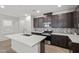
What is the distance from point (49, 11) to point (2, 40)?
2.38ft

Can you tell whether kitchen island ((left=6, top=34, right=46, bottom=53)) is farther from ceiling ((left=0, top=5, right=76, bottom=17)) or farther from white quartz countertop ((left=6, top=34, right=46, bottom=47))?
ceiling ((left=0, top=5, right=76, bottom=17))

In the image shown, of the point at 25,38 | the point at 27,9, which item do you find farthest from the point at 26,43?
the point at 27,9

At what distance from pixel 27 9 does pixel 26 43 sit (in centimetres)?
44

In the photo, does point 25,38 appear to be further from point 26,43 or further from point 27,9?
point 27,9

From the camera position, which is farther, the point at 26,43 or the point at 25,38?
the point at 25,38

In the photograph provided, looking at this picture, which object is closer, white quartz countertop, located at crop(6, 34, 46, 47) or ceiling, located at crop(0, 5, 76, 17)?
ceiling, located at crop(0, 5, 76, 17)

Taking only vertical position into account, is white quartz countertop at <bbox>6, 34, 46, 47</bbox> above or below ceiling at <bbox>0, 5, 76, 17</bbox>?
below

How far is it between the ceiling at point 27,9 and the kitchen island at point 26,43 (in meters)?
0.32

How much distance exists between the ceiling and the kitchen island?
0.32 m

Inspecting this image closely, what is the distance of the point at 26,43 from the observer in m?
0.88

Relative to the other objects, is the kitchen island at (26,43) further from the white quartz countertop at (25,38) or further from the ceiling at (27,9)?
the ceiling at (27,9)

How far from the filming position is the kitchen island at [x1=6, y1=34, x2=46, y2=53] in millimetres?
858

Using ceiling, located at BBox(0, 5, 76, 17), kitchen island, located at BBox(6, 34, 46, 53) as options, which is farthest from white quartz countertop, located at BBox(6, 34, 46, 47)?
ceiling, located at BBox(0, 5, 76, 17)
